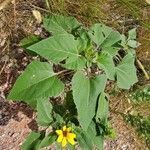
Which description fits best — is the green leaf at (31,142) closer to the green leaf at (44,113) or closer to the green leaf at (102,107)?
the green leaf at (44,113)

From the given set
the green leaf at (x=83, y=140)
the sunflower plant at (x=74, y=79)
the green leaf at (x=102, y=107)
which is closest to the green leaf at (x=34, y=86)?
the sunflower plant at (x=74, y=79)

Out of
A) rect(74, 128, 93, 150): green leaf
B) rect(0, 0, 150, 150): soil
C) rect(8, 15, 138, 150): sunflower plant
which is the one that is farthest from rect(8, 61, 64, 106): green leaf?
rect(0, 0, 150, 150): soil

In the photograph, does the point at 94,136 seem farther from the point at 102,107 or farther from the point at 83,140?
the point at 102,107

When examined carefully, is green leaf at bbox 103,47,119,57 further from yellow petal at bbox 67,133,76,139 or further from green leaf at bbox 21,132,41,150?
green leaf at bbox 21,132,41,150

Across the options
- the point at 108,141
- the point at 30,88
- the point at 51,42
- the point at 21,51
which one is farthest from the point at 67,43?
the point at 108,141

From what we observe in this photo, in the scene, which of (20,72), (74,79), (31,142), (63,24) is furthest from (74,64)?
(20,72)

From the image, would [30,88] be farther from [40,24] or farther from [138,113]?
[138,113]
